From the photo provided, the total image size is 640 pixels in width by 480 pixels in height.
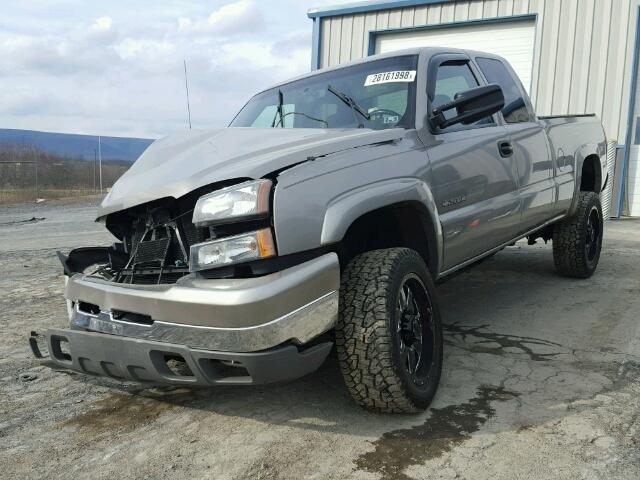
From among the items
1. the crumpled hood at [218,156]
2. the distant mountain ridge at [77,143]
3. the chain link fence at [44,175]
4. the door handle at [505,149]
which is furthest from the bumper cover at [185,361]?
the distant mountain ridge at [77,143]

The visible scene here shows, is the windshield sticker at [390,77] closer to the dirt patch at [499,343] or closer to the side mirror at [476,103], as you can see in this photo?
the side mirror at [476,103]

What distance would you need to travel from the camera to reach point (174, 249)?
262cm

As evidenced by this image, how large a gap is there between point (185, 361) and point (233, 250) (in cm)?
48

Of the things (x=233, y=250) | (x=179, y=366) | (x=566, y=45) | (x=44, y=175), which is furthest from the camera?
(x=44, y=175)

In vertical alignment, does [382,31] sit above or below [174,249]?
above

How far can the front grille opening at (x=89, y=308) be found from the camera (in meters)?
2.65

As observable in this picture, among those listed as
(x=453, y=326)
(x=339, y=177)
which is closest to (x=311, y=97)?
(x=339, y=177)

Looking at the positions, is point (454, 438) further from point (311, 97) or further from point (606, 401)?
point (311, 97)

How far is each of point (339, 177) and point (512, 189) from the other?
72.3 inches

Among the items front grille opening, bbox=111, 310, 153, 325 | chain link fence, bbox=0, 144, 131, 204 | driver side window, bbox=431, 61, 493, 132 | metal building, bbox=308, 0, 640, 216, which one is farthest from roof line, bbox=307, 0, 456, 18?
front grille opening, bbox=111, 310, 153, 325

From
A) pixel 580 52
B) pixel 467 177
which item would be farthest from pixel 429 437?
pixel 580 52

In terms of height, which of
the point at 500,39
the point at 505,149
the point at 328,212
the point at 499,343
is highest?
the point at 500,39

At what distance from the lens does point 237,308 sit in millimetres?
2211

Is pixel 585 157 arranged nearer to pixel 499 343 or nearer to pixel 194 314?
pixel 499 343
